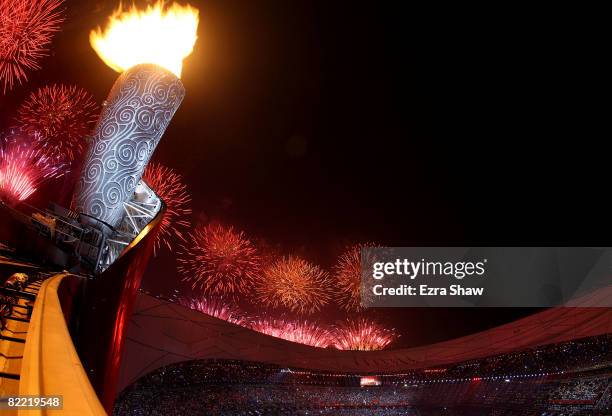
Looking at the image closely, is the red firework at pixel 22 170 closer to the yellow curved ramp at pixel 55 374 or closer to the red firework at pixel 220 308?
the red firework at pixel 220 308

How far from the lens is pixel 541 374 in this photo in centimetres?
1354

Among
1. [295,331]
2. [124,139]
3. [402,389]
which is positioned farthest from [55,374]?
[295,331]

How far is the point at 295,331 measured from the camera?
2712 centimetres

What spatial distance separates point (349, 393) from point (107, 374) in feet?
31.5

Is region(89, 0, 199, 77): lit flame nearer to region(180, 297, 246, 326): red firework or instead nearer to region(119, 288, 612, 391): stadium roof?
region(119, 288, 612, 391): stadium roof

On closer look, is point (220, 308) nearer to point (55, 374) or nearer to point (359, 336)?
point (359, 336)

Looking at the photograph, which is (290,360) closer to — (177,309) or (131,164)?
(177,309)

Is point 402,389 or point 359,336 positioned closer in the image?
point 402,389

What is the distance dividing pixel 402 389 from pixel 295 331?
12.5 m

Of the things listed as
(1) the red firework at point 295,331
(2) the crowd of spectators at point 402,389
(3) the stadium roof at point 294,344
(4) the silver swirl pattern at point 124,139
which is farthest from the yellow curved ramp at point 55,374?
(1) the red firework at point 295,331

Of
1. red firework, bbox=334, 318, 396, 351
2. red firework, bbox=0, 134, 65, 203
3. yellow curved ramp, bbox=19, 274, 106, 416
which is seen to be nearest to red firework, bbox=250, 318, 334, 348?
red firework, bbox=334, 318, 396, 351

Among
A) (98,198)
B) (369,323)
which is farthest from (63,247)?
(369,323)

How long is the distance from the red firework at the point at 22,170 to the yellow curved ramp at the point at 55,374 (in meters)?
13.5

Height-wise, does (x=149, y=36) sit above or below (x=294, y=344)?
above
